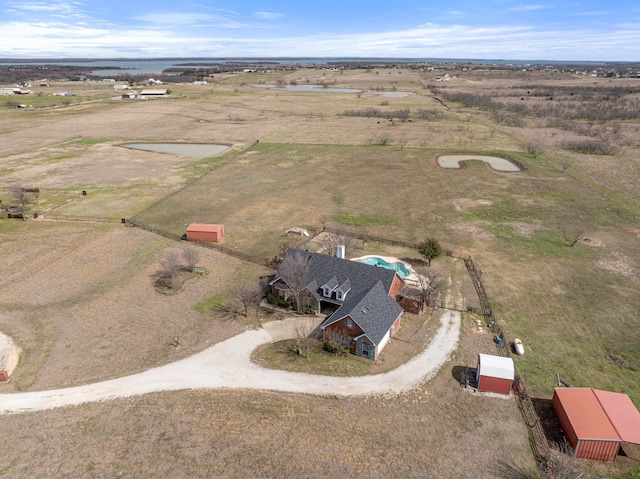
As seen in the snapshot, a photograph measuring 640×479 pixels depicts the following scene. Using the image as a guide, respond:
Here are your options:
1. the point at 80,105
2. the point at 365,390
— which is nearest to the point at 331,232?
the point at 365,390

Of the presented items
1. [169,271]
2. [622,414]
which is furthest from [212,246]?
[622,414]

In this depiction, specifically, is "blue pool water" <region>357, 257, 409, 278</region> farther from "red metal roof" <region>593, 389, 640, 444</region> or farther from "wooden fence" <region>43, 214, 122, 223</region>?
"wooden fence" <region>43, 214, 122, 223</region>

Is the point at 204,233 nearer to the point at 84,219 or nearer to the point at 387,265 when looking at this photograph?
the point at 84,219

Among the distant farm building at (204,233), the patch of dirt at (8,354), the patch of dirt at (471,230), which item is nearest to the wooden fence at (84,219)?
the distant farm building at (204,233)

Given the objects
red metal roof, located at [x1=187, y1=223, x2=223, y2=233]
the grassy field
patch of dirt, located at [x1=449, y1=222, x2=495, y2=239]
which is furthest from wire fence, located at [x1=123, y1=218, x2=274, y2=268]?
patch of dirt, located at [x1=449, y1=222, x2=495, y2=239]

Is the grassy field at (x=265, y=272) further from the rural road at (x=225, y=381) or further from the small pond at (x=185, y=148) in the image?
the small pond at (x=185, y=148)

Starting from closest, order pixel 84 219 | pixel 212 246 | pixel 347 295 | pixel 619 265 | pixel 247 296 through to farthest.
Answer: pixel 347 295 → pixel 247 296 → pixel 619 265 → pixel 212 246 → pixel 84 219

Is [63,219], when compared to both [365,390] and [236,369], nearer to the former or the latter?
[236,369]
